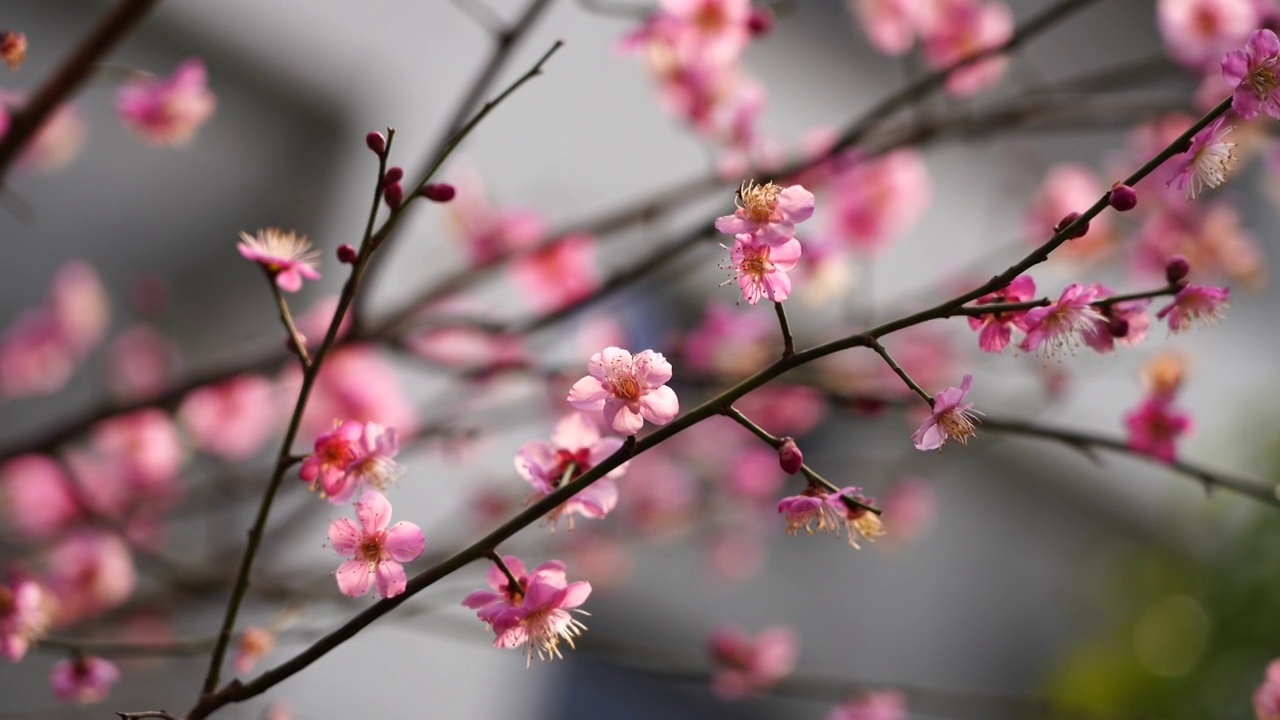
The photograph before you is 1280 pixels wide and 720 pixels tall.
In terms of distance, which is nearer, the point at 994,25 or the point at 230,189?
the point at 994,25

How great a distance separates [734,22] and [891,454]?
6.77ft

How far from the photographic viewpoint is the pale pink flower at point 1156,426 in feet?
2.04

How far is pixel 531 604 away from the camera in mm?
421

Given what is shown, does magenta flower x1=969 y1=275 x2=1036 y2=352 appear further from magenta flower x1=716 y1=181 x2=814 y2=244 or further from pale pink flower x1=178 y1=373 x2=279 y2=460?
pale pink flower x1=178 y1=373 x2=279 y2=460

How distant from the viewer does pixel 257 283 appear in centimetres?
187

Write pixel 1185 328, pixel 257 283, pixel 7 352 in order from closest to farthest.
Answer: pixel 1185 328, pixel 7 352, pixel 257 283

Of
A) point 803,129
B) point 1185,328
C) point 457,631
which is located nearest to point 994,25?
point 1185,328

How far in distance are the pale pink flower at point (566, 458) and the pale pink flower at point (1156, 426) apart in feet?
1.18

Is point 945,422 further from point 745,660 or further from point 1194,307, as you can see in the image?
point 745,660

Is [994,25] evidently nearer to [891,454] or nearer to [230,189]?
[230,189]

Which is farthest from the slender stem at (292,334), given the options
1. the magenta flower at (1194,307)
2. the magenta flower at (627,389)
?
the magenta flower at (1194,307)

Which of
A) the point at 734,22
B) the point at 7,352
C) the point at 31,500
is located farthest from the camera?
the point at 7,352

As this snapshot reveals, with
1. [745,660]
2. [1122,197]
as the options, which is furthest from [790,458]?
[745,660]

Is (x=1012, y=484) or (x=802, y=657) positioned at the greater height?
(x=1012, y=484)
